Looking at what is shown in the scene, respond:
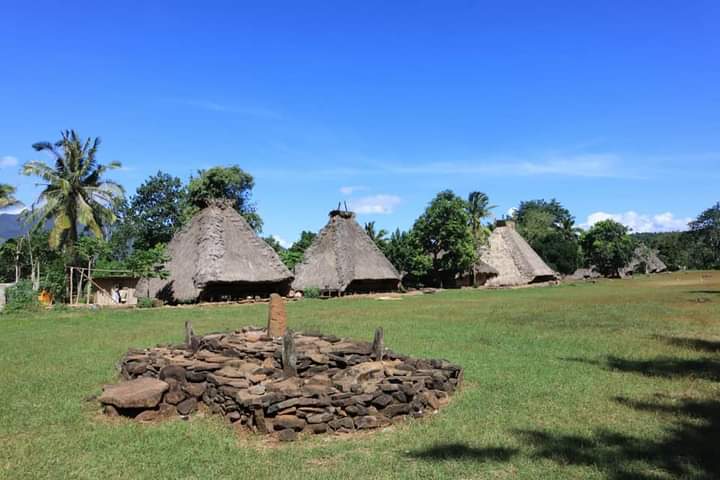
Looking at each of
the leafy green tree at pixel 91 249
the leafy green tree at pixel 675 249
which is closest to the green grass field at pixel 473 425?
the leafy green tree at pixel 91 249

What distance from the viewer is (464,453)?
5719 millimetres

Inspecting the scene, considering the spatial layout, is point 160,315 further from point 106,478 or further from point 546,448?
point 546,448

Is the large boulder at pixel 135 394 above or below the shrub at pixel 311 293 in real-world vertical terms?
below

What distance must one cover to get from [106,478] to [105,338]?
1026 centimetres

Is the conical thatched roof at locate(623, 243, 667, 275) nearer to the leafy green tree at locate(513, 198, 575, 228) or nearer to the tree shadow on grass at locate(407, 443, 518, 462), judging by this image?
the leafy green tree at locate(513, 198, 575, 228)

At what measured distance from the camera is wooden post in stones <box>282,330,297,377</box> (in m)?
7.92

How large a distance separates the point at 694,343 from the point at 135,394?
12125mm

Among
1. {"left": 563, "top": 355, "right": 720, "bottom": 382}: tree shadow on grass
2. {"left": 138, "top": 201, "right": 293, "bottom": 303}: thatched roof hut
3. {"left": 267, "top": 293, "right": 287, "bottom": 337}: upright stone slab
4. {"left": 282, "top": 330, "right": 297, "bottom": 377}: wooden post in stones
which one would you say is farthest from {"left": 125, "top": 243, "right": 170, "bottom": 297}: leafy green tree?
{"left": 563, "top": 355, "right": 720, "bottom": 382}: tree shadow on grass

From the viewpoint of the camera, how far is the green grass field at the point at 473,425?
5391 mm

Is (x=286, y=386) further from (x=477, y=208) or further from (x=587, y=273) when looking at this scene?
(x=587, y=273)

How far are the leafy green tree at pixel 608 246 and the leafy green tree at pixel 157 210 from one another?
46955 millimetres

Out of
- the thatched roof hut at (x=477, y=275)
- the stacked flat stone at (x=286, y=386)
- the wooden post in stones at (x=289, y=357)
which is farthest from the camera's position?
the thatched roof hut at (x=477, y=275)

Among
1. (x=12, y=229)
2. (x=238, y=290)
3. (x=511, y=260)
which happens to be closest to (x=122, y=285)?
(x=238, y=290)

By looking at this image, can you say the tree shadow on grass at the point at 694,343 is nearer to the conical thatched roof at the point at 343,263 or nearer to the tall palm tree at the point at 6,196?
the conical thatched roof at the point at 343,263
